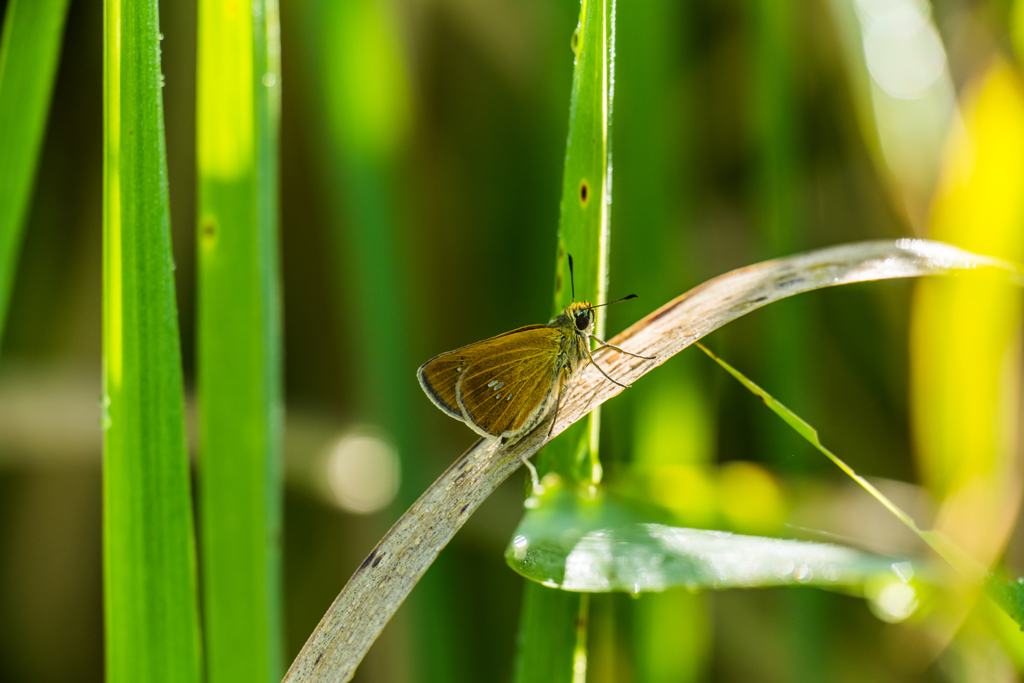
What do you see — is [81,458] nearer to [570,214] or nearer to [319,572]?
[319,572]

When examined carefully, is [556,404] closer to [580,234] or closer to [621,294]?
[580,234]

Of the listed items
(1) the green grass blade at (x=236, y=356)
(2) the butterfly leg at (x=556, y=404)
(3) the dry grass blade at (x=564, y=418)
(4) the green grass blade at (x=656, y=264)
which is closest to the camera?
(3) the dry grass blade at (x=564, y=418)

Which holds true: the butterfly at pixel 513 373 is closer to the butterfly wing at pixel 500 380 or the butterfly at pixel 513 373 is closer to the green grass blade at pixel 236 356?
the butterfly wing at pixel 500 380

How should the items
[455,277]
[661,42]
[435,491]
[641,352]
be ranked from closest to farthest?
1. [435,491]
2. [641,352]
3. [661,42]
4. [455,277]

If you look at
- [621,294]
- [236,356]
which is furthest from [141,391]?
[621,294]

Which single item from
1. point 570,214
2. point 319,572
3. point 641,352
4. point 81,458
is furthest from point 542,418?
point 81,458

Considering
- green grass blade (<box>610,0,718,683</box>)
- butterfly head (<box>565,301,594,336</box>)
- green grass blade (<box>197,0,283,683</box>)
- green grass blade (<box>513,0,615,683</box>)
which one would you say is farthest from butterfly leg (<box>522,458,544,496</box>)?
green grass blade (<box>610,0,718,683</box>)

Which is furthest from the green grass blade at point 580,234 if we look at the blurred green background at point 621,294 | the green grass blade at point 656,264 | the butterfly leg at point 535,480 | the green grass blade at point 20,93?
the green grass blade at point 20,93
